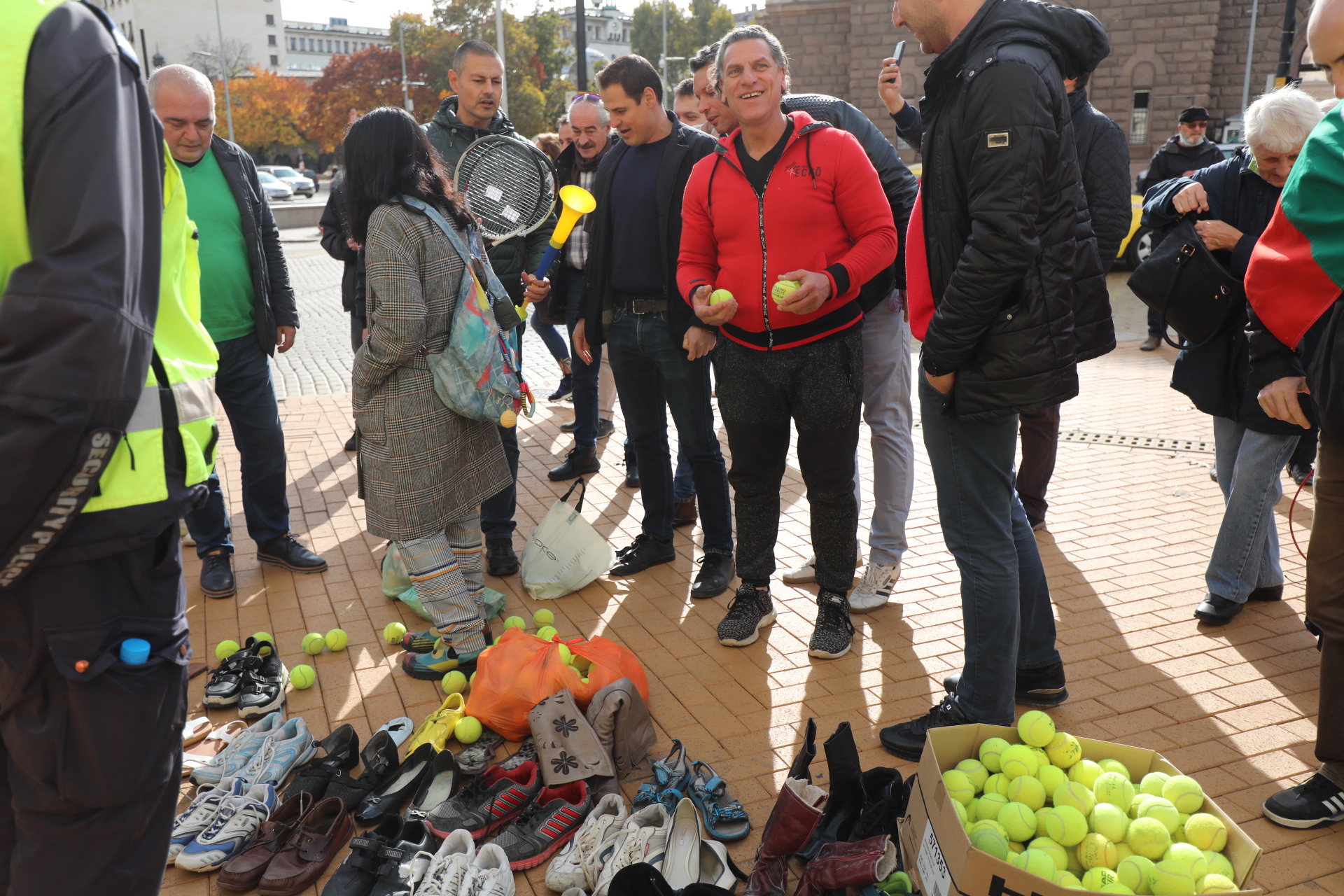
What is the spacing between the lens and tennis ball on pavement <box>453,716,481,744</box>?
3.29m

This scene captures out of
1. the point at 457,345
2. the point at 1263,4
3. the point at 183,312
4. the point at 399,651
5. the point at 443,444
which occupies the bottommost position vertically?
the point at 399,651

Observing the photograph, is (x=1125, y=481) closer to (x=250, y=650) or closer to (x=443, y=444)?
(x=443, y=444)

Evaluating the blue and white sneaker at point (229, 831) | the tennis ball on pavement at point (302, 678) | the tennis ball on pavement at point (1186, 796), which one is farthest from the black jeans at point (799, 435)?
the blue and white sneaker at point (229, 831)

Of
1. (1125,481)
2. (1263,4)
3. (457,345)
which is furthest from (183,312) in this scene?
(1263,4)

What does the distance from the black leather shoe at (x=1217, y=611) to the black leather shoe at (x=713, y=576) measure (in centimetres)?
208

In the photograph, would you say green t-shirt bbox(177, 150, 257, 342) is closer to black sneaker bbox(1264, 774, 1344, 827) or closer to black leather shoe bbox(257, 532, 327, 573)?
black leather shoe bbox(257, 532, 327, 573)

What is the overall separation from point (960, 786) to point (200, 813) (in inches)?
86.6

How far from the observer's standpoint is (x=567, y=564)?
4.54 meters

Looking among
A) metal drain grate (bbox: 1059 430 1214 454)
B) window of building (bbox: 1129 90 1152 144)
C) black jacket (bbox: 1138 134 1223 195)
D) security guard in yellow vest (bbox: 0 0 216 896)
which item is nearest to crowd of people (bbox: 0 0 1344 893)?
security guard in yellow vest (bbox: 0 0 216 896)

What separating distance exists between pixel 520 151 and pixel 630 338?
3.59 feet

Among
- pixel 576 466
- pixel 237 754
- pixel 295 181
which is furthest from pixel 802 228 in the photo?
pixel 295 181

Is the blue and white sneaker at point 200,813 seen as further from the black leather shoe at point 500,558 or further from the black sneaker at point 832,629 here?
the black sneaker at point 832,629

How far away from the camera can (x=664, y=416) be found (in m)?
5.00

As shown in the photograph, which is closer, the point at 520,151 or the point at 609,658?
the point at 609,658
